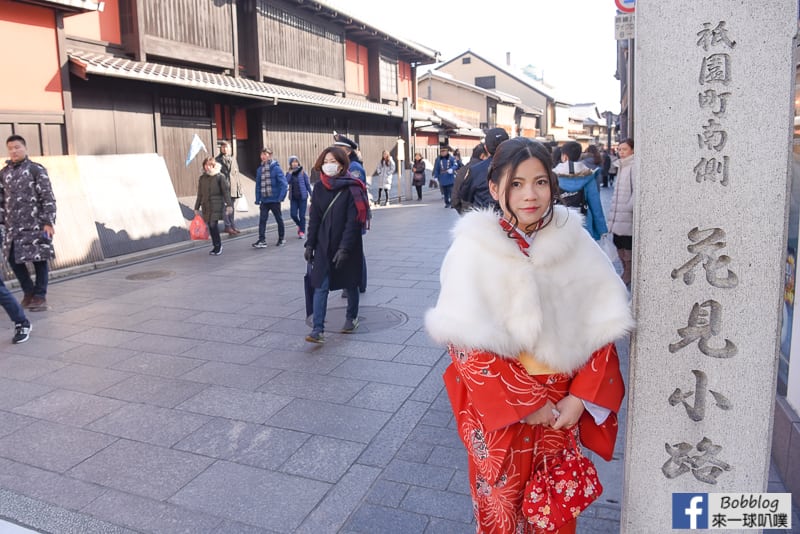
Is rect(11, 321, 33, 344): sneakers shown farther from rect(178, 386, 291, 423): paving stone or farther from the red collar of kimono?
the red collar of kimono

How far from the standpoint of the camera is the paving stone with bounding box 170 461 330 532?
9.68 ft

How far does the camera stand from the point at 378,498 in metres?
3.06

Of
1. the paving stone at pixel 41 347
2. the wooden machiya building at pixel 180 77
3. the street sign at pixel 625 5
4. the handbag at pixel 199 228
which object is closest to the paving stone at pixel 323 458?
the paving stone at pixel 41 347

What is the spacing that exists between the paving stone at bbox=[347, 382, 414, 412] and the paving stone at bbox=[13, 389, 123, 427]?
5.52ft

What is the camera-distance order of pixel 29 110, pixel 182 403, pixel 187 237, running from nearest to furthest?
pixel 182 403, pixel 29 110, pixel 187 237

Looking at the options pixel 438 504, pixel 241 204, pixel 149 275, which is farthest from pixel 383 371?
pixel 241 204

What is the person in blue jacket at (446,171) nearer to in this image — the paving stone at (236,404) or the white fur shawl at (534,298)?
the paving stone at (236,404)

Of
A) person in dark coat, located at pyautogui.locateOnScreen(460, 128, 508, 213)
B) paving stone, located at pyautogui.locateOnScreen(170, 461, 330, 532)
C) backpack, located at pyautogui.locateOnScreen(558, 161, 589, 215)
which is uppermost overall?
person in dark coat, located at pyautogui.locateOnScreen(460, 128, 508, 213)

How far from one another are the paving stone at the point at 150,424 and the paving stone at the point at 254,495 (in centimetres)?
58

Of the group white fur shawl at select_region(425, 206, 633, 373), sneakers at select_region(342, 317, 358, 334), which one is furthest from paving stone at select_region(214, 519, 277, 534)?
sneakers at select_region(342, 317, 358, 334)

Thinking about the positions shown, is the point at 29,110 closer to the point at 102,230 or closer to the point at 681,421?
the point at 102,230

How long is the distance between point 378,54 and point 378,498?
21837mm

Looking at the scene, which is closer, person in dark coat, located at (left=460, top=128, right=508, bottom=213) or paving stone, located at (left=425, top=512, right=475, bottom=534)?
paving stone, located at (left=425, top=512, right=475, bottom=534)

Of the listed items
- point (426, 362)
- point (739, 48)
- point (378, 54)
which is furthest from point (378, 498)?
point (378, 54)
